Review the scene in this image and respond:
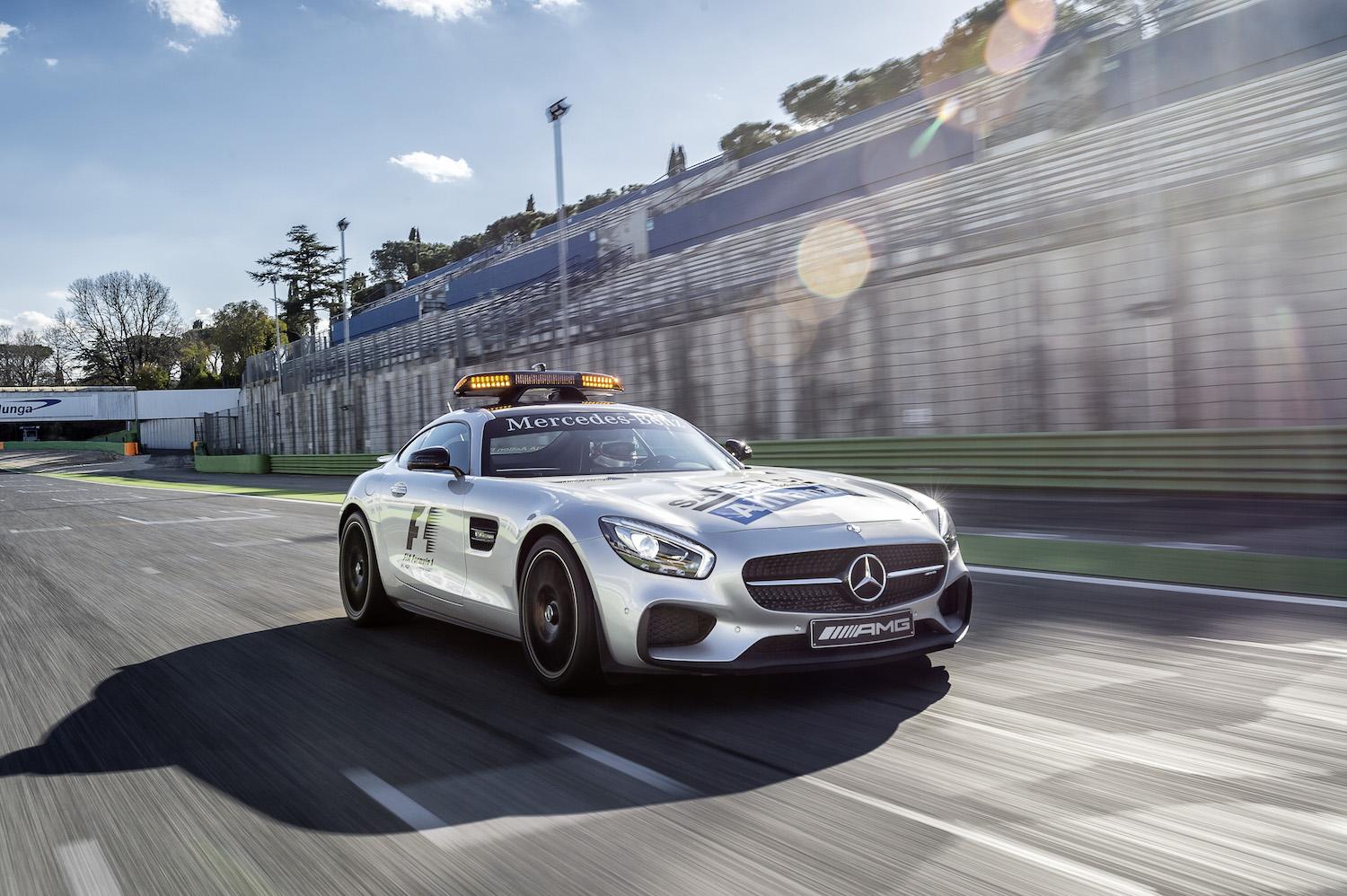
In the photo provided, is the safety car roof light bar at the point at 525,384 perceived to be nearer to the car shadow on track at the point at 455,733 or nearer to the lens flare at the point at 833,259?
the car shadow on track at the point at 455,733

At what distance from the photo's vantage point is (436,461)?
5902 millimetres

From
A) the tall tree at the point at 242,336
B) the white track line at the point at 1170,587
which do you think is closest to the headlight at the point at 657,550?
the white track line at the point at 1170,587

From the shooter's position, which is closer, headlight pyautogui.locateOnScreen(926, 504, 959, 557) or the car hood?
the car hood

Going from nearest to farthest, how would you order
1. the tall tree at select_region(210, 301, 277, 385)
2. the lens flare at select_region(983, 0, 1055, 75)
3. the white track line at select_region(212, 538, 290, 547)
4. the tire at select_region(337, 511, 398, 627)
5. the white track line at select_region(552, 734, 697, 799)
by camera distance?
the white track line at select_region(552, 734, 697, 799), the tire at select_region(337, 511, 398, 627), the white track line at select_region(212, 538, 290, 547), the lens flare at select_region(983, 0, 1055, 75), the tall tree at select_region(210, 301, 277, 385)

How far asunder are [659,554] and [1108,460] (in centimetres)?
1258

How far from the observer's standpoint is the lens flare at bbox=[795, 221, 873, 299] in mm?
20844

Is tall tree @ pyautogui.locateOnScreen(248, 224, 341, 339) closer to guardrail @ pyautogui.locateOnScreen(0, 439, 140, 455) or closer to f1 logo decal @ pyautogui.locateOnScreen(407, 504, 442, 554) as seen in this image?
guardrail @ pyautogui.locateOnScreen(0, 439, 140, 455)

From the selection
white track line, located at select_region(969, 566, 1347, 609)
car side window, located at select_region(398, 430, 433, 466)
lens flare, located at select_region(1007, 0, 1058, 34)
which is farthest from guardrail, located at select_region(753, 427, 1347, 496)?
lens flare, located at select_region(1007, 0, 1058, 34)

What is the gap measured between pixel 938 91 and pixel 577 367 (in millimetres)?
14167

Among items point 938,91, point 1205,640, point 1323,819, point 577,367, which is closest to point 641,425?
point 1205,640

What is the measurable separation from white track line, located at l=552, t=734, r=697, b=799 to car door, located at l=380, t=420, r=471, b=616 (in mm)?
1688

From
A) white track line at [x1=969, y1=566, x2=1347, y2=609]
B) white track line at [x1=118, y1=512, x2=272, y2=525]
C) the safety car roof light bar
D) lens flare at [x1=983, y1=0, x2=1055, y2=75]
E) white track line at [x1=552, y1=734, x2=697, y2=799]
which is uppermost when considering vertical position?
lens flare at [x1=983, y1=0, x2=1055, y2=75]

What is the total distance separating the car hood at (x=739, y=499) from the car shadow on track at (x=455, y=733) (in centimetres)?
77

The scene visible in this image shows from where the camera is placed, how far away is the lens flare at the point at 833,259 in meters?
20.8
